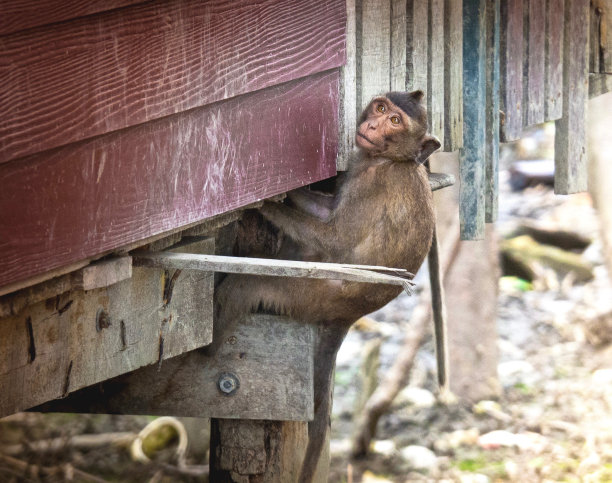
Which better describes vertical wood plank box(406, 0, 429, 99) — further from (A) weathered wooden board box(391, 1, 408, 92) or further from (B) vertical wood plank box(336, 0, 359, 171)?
(B) vertical wood plank box(336, 0, 359, 171)

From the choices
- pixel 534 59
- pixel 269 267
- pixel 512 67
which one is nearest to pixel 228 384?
pixel 269 267

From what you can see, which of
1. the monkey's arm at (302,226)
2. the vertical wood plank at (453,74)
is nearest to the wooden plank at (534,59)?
the vertical wood plank at (453,74)

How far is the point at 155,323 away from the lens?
3.40 metres

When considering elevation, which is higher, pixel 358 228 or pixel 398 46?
pixel 398 46

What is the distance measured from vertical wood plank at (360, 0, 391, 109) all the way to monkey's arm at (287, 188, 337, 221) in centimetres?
44

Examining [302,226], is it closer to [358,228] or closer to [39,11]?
[358,228]

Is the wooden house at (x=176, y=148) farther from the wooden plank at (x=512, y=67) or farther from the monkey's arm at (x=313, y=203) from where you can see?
the monkey's arm at (x=313, y=203)

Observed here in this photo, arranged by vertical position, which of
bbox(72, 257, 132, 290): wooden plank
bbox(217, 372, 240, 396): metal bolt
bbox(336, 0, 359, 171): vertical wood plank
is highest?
bbox(336, 0, 359, 171): vertical wood plank

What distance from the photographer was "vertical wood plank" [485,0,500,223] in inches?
198

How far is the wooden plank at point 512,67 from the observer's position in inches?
205

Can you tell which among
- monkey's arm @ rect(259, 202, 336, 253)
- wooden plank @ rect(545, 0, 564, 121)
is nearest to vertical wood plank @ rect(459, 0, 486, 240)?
wooden plank @ rect(545, 0, 564, 121)

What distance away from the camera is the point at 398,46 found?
14.1 feet

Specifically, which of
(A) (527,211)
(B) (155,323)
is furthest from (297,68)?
(A) (527,211)

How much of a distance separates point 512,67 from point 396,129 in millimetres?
1402
